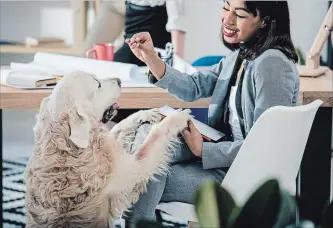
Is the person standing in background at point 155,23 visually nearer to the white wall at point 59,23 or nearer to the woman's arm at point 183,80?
the woman's arm at point 183,80

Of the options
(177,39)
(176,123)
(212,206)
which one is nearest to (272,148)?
(176,123)

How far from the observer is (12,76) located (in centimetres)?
204

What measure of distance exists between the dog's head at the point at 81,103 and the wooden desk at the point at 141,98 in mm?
201

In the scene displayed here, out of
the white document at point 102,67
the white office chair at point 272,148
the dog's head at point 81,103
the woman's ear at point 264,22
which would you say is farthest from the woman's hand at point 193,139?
the white document at point 102,67

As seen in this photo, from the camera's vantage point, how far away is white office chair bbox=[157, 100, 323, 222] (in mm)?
1520

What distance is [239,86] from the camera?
1.75m

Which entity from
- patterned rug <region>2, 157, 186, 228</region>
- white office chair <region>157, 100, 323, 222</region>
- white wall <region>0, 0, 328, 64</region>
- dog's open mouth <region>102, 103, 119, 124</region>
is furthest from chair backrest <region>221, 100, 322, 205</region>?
white wall <region>0, 0, 328, 64</region>

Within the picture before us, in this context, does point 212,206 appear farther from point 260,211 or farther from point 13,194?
point 13,194

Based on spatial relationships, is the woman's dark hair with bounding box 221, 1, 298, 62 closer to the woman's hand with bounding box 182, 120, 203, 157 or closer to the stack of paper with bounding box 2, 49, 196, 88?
the woman's hand with bounding box 182, 120, 203, 157

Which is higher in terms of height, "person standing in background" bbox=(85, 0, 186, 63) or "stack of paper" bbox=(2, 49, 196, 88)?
"person standing in background" bbox=(85, 0, 186, 63)

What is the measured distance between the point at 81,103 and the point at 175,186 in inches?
13.4

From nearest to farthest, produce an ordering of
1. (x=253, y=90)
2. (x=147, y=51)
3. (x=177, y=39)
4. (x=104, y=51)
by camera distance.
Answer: (x=253, y=90), (x=147, y=51), (x=104, y=51), (x=177, y=39)

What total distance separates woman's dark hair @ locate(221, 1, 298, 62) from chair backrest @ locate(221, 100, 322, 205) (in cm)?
21

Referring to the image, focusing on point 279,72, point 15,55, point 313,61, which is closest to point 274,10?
point 279,72
